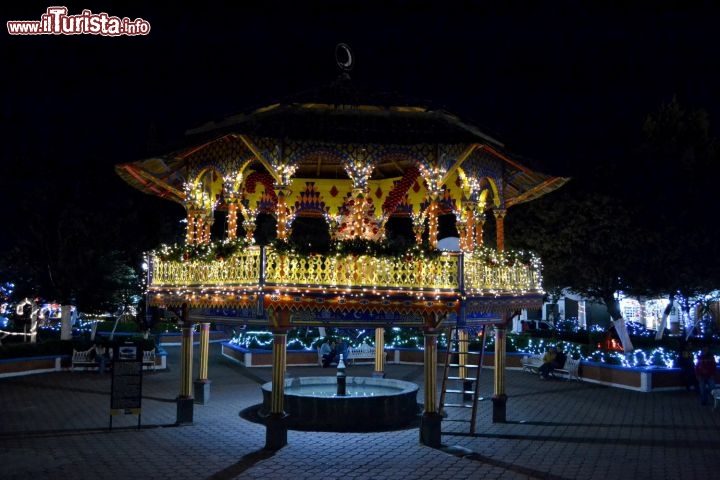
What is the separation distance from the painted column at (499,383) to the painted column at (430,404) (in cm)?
343

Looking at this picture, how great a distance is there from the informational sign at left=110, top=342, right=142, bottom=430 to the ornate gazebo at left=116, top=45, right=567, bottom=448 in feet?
4.58

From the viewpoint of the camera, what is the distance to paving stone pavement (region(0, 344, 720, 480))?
42.0 ft

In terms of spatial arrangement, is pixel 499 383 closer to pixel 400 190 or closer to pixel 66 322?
pixel 400 190

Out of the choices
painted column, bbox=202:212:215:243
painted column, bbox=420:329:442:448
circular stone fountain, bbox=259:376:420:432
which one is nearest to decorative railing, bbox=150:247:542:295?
painted column, bbox=420:329:442:448

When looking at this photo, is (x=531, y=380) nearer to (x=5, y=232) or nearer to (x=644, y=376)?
(x=644, y=376)

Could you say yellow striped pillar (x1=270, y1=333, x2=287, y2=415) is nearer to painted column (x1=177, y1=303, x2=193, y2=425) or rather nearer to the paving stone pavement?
the paving stone pavement

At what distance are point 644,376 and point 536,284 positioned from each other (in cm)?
812

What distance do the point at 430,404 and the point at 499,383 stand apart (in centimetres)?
382

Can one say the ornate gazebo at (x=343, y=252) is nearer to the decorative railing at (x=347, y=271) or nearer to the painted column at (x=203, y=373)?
the decorative railing at (x=347, y=271)

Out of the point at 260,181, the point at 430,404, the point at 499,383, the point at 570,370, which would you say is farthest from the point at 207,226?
the point at 570,370

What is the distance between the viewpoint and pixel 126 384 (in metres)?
16.6

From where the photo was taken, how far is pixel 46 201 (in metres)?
32.4

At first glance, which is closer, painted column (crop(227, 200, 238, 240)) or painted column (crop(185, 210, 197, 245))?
painted column (crop(227, 200, 238, 240))

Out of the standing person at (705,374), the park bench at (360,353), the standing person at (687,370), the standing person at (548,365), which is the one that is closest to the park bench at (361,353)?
the park bench at (360,353)
